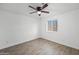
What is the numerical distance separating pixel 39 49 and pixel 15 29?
1.67 ft

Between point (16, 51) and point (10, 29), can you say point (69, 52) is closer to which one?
point (16, 51)

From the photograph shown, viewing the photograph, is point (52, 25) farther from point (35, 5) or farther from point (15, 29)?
point (15, 29)

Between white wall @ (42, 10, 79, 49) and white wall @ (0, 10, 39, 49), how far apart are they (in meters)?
0.20

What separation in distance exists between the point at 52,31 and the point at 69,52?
16.8 inches

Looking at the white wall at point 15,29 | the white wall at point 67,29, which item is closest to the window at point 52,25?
the white wall at point 67,29

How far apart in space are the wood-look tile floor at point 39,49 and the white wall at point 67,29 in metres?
0.10

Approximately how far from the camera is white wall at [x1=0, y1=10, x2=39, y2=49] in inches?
49.5

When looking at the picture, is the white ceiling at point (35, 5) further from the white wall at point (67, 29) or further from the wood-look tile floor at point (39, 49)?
the wood-look tile floor at point (39, 49)

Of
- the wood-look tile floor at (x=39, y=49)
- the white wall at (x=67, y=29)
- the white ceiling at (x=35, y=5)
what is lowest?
the wood-look tile floor at (x=39, y=49)

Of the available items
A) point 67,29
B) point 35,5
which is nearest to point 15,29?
point 35,5

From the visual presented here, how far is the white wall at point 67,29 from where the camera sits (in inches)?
51.8

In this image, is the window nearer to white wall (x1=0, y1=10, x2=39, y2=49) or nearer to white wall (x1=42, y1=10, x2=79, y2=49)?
white wall (x1=42, y1=10, x2=79, y2=49)

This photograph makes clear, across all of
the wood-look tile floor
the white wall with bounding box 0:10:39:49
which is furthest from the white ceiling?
the wood-look tile floor
